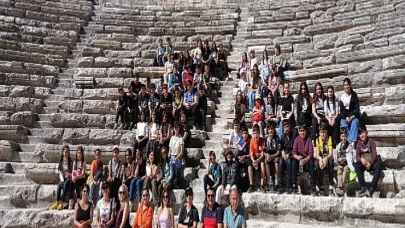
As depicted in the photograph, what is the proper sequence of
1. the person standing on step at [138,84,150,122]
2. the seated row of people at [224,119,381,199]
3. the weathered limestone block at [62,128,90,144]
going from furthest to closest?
the person standing on step at [138,84,150,122] < the weathered limestone block at [62,128,90,144] < the seated row of people at [224,119,381,199]

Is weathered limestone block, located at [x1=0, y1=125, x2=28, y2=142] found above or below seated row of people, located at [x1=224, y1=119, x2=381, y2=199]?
above

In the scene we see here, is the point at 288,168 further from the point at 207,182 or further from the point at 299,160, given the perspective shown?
the point at 207,182

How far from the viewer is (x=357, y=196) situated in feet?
22.7

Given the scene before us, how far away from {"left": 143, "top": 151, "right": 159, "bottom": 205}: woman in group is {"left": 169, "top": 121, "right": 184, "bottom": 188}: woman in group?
0.41m

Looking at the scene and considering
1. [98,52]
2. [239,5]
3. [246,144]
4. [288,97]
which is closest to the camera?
[246,144]

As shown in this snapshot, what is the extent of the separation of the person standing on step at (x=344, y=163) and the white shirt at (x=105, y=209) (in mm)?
3708

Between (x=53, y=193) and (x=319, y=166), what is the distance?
499 cm

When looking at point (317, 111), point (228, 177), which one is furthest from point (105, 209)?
point (317, 111)

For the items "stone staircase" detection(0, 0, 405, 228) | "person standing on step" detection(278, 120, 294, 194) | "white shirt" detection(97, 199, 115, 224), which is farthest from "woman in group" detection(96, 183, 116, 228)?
"person standing on step" detection(278, 120, 294, 194)

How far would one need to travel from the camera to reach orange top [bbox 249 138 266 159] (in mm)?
7868

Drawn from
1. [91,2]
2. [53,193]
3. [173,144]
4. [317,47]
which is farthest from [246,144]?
[91,2]

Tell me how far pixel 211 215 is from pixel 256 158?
1589 mm

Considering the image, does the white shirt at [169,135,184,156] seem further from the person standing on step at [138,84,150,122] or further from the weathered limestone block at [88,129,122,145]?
the weathered limestone block at [88,129,122,145]

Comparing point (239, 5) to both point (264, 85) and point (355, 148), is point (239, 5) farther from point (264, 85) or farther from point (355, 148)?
point (355, 148)
